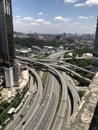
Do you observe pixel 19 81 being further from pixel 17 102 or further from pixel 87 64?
pixel 87 64

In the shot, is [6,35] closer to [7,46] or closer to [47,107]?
[7,46]

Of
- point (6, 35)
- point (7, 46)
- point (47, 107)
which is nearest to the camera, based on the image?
point (47, 107)

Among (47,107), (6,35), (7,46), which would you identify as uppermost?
(6,35)

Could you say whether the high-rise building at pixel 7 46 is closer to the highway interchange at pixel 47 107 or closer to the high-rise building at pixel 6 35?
the high-rise building at pixel 6 35

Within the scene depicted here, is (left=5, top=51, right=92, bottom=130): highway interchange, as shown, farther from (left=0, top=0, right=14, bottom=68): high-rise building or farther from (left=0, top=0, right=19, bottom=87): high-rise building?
(left=0, top=0, right=14, bottom=68): high-rise building

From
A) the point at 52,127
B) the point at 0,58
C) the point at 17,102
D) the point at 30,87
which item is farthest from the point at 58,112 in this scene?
the point at 0,58

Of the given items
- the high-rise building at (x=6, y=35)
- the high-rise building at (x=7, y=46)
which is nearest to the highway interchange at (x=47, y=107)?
the high-rise building at (x=7, y=46)

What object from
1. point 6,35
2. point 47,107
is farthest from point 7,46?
point 47,107

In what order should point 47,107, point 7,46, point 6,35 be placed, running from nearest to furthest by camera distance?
1. point 47,107
2. point 6,35
3. point 7,46
